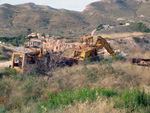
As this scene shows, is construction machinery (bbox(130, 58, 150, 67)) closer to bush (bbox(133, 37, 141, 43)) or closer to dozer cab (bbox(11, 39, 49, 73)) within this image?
dozer cab (bbox(11, 39, 49, 73))

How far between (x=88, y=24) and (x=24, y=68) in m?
50.1

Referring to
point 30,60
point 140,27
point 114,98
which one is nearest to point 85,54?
point 30,60

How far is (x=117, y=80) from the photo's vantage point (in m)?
7.97

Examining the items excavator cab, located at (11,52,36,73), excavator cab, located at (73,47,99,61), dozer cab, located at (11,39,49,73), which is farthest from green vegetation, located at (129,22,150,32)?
excavator cab, located at (11,52,36,73)

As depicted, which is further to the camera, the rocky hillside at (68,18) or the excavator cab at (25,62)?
the rocky hillside at (68,18)

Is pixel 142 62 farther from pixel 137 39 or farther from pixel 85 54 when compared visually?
pixel 137 39

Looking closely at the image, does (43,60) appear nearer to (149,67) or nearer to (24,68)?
(24,68)

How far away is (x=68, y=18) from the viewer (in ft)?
201

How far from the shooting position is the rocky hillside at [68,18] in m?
51.7

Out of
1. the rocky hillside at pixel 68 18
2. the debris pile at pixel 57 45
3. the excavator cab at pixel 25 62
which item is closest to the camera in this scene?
the excavator cab at pixel 25 62

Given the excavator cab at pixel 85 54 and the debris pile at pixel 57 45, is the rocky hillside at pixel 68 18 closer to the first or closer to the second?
the debris pile at pixel 57 45

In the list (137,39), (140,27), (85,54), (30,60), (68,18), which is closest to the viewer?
(30,60)

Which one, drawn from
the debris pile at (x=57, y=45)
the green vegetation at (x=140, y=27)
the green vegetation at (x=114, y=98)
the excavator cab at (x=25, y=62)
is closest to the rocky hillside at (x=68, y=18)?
the green vegetation at (x=140, y=27)

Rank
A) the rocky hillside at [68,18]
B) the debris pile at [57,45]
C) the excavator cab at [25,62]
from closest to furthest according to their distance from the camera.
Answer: the excavator cab at [25,62] → the debris pile at [57,45] → the rocky hillside at [68,18]
